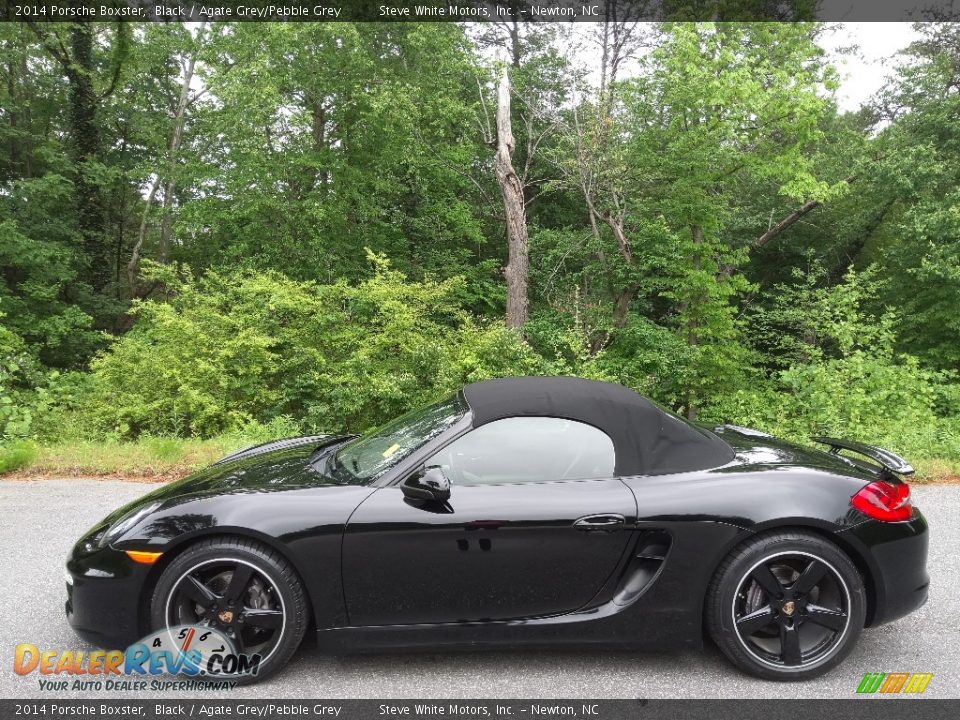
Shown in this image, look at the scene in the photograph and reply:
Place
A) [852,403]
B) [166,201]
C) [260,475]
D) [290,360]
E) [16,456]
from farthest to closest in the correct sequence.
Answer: [166,201] < [290,360] < [852,403] < [16,456] < [260,475]

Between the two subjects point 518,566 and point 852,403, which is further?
point 852,403

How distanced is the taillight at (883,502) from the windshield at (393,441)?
187 centimetres

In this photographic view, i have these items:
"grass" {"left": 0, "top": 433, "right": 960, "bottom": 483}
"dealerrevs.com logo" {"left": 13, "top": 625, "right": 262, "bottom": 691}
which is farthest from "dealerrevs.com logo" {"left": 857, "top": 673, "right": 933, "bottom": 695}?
"grass" {"left": 0, "top": 433, "right": 960, "bottom": 483}

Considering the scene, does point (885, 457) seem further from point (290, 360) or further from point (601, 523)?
point (290, 360)

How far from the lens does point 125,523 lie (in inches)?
115

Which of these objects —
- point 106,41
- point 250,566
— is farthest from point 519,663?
point 106,41

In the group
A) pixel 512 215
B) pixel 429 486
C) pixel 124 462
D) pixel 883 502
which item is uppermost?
pixel 512 215

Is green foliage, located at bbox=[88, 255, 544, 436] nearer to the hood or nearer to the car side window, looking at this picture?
the hood

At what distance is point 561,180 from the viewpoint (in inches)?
583

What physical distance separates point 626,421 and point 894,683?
157cm

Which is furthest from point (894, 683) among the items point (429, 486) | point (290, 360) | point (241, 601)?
point (290, 360)

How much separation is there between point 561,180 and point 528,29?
7.99m

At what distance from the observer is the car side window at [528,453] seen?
291 cm

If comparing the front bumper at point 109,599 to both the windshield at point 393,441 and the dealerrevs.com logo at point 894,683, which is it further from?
the dealerrevs.com logo at point 894,683
